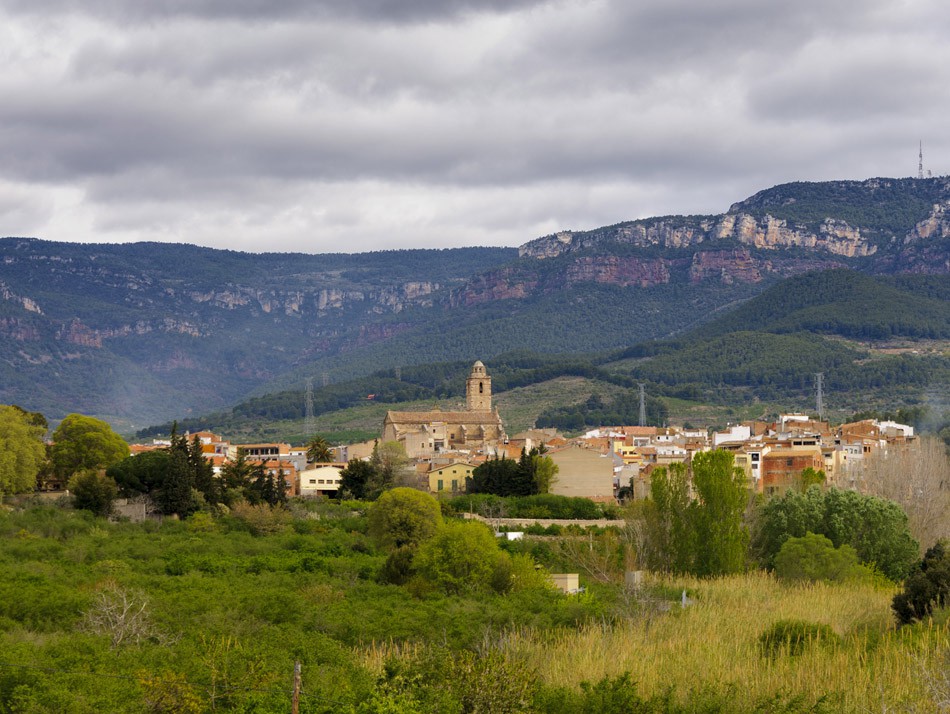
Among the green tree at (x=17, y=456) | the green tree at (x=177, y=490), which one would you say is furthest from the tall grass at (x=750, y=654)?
the green tree at (x=17, y=456)

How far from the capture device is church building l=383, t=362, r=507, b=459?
91.0m

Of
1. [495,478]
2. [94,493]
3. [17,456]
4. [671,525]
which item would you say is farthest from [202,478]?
[671,525]

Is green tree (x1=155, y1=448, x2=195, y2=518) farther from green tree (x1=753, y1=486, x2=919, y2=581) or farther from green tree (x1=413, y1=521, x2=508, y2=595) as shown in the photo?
green tree (x1=753, y1=486, x2=919, y2=581)

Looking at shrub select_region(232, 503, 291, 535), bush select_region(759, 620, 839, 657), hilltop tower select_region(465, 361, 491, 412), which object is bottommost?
shrub select_region(232, 503, 291, 535)

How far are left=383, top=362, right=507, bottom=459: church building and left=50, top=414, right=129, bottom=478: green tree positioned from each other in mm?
26600

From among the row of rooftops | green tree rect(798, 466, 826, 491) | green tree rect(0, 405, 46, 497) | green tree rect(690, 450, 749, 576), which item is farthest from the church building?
green tree rect(690, 450, 749, 576)

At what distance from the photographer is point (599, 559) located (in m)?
44.7

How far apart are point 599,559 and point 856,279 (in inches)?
5409

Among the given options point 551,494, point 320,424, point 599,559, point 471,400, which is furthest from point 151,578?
point 320,424

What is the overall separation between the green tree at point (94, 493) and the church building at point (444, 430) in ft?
119

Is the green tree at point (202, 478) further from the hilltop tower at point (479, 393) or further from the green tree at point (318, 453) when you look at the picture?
the hilltop tower at point (479, 393)

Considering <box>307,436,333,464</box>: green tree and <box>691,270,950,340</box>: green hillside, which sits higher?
<box>691,270,950,340</box>: green hillside

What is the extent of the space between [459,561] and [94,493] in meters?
19.3

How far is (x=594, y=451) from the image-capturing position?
70.9 meters
